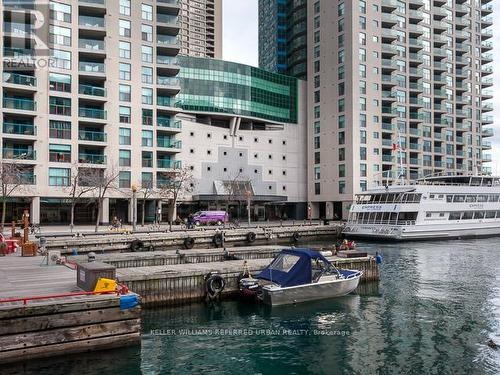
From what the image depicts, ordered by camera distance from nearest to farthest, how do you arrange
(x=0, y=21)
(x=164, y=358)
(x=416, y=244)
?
(x=164, y=358)
(x=416, y=244)
(x=0, y=21)

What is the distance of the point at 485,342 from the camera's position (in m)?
17.8

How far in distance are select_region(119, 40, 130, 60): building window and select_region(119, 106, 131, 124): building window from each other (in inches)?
325

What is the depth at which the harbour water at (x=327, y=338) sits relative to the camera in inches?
591

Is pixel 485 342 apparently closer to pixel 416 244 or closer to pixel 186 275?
pixel 186 275

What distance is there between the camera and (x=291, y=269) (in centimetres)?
2348

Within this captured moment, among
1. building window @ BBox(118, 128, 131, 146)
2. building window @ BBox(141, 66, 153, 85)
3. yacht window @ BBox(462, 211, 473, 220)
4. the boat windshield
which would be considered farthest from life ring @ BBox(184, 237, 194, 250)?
yacht window @ BBox(462, 211, 473, 220)

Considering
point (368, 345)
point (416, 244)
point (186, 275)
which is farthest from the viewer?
point (416, 244)

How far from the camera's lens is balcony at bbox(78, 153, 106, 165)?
2675 inches

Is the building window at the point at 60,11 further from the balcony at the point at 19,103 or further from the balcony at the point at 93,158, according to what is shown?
Answer: the balcony at the point at 93,158

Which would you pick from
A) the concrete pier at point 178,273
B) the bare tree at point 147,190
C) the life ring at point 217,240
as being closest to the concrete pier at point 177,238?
the life ring at point 217,240

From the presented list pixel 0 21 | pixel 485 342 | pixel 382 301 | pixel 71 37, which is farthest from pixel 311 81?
pixel 485 342

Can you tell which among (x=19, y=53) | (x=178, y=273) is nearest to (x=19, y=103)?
(x=19, y=53)

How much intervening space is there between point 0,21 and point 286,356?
2498 inches

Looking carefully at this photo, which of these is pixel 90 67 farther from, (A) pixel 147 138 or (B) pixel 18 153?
(B) pixel 18 153
